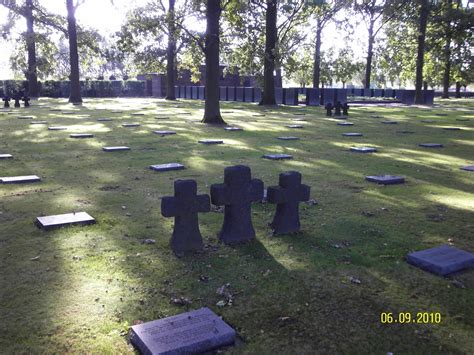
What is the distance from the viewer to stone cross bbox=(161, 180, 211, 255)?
4.14 metres

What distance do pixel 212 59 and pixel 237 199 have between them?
42.4 feet

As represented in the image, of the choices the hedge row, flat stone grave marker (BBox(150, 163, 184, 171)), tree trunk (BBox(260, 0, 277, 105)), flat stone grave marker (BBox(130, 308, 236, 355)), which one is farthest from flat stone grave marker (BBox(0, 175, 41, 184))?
the hedge row

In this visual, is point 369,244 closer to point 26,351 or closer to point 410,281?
point 410,281

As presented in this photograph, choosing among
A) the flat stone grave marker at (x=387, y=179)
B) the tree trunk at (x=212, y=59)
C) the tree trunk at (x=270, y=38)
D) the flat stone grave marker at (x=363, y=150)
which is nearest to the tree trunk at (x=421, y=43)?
the tree trunk at (x=270, y=38)

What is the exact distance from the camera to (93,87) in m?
46.8

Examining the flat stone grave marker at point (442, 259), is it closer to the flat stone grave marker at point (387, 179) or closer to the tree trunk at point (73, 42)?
the flat stone grave marker at point (387, 179)

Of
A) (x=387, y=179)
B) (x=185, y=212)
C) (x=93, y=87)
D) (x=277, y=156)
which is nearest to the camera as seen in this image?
(x=185, y=212)

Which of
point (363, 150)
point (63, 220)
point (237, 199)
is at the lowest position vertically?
point (63, 220)

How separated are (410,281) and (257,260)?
1.26 m

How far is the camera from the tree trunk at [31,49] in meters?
31.4

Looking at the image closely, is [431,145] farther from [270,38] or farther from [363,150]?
[270,38]

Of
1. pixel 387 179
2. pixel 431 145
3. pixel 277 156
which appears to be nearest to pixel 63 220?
pixel 387 179

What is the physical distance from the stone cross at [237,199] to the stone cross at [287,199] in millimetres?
205

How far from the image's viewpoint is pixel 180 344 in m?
2.65
